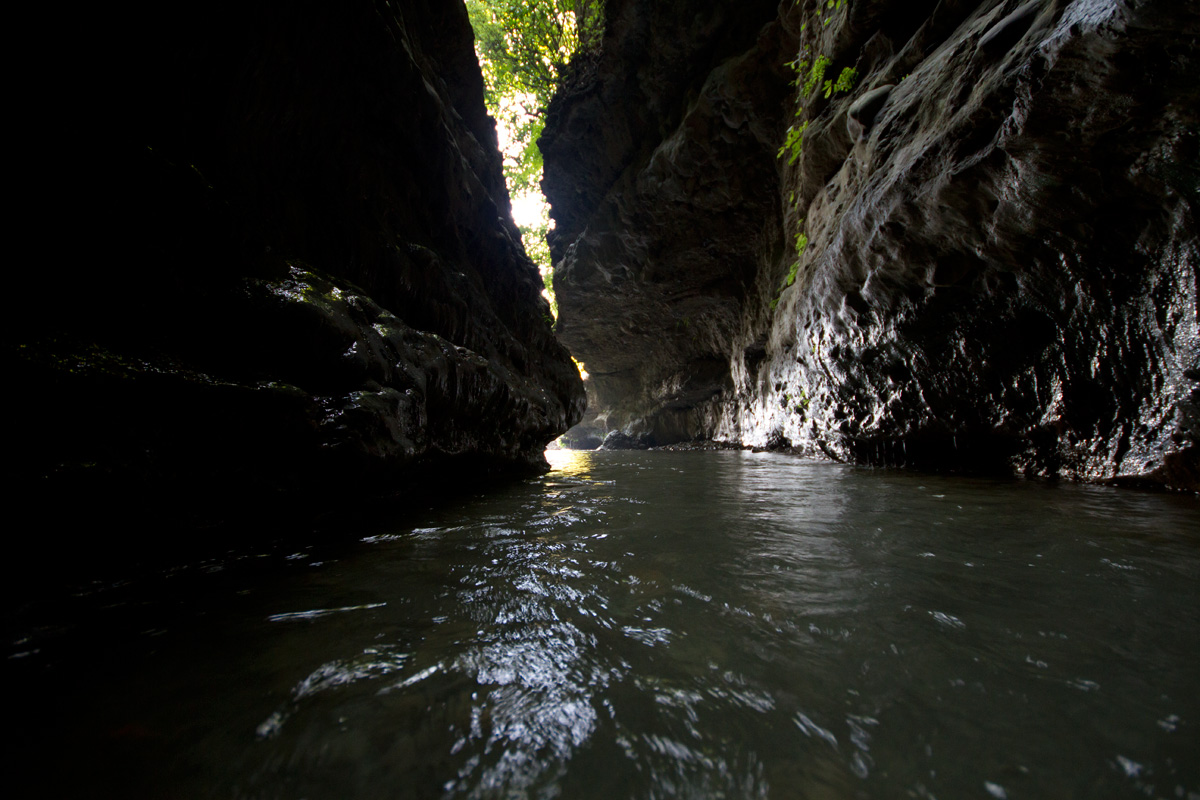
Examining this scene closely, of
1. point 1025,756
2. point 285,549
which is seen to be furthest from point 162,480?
point 1025,756

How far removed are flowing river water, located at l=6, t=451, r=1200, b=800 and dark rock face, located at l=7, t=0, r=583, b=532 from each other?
0.67 meters

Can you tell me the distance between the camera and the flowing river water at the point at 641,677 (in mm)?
846

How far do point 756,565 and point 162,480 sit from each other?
2.71 metres

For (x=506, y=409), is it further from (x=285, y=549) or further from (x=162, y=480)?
(x=162, y=480)

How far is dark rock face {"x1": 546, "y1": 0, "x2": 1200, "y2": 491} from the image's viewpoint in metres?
3.09

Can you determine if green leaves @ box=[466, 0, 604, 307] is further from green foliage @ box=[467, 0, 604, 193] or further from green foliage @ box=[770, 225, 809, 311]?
green foliage @ box=[770, 225, 809, 311]

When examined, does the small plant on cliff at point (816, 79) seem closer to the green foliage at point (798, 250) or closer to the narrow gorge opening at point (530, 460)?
the narrow gorge opening at point (530, 460)

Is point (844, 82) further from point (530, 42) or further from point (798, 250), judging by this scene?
A: point (530, 42)

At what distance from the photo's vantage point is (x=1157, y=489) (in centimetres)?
337

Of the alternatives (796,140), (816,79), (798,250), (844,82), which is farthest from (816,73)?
(798,250)

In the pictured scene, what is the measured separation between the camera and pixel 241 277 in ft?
8.98

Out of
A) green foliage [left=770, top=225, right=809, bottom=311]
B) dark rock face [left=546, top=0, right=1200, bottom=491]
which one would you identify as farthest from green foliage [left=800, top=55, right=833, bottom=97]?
green foliage [left=770, top=225, right=809, bottom=311]

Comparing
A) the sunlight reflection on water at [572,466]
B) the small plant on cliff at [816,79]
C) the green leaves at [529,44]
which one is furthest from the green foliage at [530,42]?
the sunlight reflection on water at [572,466]

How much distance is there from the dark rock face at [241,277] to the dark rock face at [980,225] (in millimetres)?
4905
